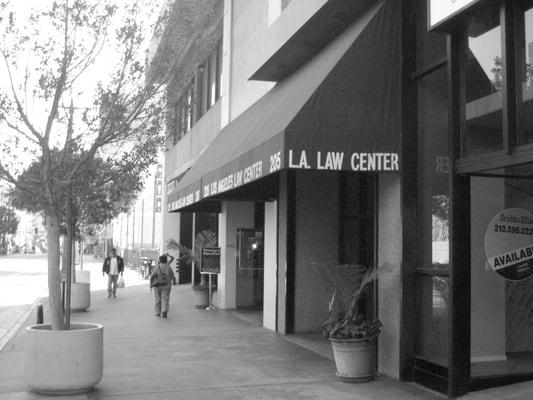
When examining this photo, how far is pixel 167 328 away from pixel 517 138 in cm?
948

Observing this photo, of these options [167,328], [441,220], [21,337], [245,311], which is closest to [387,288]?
[441,220]

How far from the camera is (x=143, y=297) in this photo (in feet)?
74.8

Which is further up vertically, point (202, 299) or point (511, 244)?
point (511, 244)

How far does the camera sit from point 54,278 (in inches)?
331

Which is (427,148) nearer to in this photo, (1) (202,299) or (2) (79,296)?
(1) (202,299)

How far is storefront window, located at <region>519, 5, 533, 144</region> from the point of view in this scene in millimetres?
6789

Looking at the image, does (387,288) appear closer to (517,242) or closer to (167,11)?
(517,242)

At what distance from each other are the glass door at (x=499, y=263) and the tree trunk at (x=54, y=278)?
5150 mm

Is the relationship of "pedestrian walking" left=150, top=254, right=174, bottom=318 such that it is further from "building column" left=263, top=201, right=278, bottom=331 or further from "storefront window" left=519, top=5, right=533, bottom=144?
"storefront window" left=519, top=5, right=533, bottom=144

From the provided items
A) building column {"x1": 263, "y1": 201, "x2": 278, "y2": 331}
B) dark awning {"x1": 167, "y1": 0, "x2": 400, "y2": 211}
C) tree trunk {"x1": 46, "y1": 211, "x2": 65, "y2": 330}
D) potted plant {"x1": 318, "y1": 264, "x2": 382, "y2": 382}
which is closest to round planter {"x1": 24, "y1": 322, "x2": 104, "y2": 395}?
tree trunk {"x1": 46, "y1": 211, "x2": 65, "y2": 330}

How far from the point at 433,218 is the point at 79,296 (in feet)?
39.6

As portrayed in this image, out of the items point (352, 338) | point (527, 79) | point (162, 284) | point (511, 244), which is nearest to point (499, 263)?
point (511, 244)

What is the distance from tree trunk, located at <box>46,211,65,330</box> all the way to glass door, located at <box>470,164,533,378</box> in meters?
5.15

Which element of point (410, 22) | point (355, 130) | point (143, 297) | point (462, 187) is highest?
point (410, 22)
